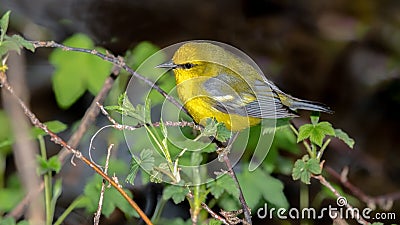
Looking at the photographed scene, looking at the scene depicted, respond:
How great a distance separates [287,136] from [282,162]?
0.58 meters

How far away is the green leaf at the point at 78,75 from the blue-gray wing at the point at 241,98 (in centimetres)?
59

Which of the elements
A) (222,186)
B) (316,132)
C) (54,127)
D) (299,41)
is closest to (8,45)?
(54,127)

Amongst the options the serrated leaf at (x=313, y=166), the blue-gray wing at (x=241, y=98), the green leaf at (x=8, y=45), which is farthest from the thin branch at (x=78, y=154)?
the blue-gray wing at (x=241, y=98)

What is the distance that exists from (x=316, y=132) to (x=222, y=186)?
1.05 ft

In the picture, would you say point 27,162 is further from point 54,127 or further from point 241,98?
point 241,98

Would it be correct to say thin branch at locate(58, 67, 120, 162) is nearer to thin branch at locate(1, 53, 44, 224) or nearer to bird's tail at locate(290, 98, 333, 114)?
thin branch at locate(1, 53, 44, 224)

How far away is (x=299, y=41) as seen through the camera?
4617 mm

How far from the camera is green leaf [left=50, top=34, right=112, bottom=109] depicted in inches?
98.5

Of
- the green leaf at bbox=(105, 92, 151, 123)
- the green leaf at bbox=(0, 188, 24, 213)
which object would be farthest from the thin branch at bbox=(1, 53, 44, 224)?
the green leaf at bbox=(105, 92, 151, 123)

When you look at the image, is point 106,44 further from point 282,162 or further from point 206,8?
point 206,8

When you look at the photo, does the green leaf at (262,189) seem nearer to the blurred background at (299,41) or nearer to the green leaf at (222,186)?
the green leaf at (222,186)

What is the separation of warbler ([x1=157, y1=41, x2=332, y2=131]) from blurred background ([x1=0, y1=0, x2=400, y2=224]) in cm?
151

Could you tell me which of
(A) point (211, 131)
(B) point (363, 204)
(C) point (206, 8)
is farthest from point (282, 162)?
(C) point (206, 8)

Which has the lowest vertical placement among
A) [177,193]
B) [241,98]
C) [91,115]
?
[177,193]
